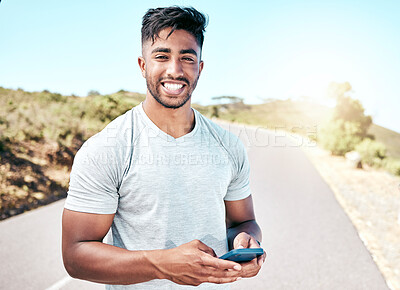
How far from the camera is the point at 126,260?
1.23 metres

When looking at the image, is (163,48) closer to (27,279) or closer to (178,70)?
(178,70)

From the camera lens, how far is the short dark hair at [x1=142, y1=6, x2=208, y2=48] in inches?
59.7

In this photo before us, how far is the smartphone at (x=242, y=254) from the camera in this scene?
49.1 inches

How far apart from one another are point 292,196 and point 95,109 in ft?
32.8

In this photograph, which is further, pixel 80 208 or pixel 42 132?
pixel 42 132

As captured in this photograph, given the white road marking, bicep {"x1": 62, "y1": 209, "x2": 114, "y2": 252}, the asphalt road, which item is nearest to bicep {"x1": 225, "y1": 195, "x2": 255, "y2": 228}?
Result: bicep {"x1": 62, "y1": 209, "x2": 114, "y2": 252}

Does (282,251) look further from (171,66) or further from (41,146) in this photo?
(41,146)

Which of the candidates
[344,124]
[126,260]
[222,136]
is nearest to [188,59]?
[222,136]

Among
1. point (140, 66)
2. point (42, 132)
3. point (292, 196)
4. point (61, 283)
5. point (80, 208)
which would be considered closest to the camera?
point (80, 208)

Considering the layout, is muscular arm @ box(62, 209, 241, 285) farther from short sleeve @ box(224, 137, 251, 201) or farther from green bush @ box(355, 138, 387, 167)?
green bush @ box(355, 138, 387, 167)

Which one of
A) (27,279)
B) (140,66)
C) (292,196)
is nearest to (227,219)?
(140,66)

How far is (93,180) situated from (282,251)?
4.25m

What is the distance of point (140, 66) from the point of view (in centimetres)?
171

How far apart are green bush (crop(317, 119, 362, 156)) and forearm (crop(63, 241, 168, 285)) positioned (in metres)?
18.0
